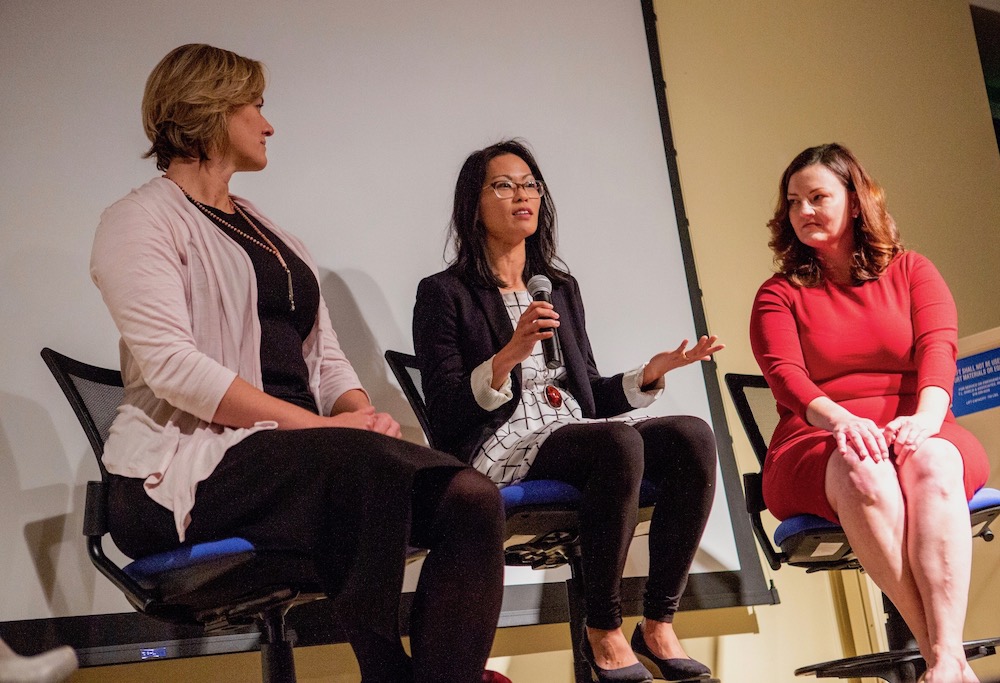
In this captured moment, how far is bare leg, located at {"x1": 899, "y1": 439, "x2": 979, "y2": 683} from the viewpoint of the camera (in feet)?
5.77

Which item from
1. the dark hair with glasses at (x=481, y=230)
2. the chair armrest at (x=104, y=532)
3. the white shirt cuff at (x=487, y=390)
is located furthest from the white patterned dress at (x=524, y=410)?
the chair armrest at (x=104, y=532)

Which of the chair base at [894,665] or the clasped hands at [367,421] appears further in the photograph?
the chair base at [894,665]

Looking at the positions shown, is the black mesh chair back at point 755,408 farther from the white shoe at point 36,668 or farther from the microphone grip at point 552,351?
the white shoe at point 36,668

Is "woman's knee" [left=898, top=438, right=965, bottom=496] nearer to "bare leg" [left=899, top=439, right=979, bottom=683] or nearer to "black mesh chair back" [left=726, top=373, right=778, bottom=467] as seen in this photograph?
"bare leg" [left=899, top=439, right=979, bottom=683]

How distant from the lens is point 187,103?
6.29 feet

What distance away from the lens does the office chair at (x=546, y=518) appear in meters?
1.93

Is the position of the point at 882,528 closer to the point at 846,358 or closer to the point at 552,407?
the point at 846,358

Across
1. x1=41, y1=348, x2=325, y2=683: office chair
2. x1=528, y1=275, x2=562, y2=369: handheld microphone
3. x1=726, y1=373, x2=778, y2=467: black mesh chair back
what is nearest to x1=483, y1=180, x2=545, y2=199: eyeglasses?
Answer: x1=528, y1=275, x2=562, y2=369: handheld microphone

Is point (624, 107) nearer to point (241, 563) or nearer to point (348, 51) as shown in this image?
point (348, 51)

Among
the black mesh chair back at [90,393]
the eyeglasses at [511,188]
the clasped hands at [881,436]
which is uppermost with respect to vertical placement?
the eyeglasses at [511,188]

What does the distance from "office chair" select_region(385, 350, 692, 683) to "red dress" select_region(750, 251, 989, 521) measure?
0.34m

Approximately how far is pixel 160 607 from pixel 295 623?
713 mm

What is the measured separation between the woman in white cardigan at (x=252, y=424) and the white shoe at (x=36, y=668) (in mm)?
737

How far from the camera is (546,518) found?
196cm
